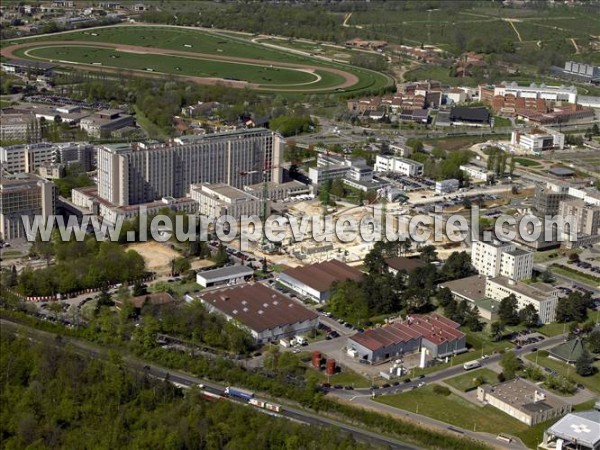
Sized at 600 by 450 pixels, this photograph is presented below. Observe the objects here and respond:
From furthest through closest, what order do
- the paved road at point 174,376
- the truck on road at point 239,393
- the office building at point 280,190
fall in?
the office building at point 280,190 → the truck on road at point 239,393 → the paved road at point 174,376

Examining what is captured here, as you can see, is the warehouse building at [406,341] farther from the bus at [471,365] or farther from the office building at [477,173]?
the office building at [477,173]

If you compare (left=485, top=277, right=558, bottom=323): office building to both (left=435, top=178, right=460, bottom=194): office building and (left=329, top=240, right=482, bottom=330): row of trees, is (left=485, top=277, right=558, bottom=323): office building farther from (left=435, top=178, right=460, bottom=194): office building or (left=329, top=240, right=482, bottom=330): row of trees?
(left=435, top=178, right=460, bottom=194): office building

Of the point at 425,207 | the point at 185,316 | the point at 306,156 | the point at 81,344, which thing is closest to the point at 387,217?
the point at 425,207

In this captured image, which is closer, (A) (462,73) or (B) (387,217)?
(B) (387,217)

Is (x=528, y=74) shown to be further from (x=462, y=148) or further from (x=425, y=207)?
(x=425, y=207)

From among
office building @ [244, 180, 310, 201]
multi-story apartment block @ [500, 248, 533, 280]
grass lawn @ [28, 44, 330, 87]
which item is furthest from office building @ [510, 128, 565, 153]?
multi-story apartment block @ [500, 248, 533, 280]

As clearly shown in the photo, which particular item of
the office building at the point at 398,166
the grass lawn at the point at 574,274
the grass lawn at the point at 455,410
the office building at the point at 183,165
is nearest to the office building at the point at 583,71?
the office building at the point at 398,166

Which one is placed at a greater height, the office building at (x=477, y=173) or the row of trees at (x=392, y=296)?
the office building at (x=477, y=173)
